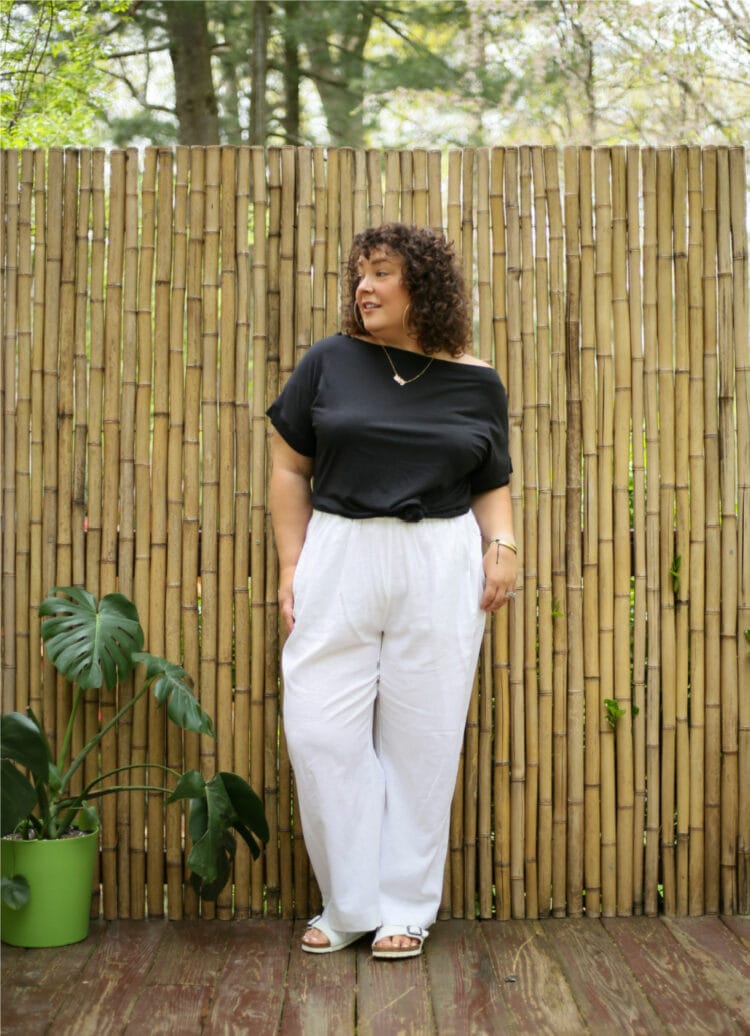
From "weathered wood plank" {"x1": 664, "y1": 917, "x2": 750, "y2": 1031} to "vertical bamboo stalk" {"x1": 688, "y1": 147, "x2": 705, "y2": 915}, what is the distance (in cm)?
10

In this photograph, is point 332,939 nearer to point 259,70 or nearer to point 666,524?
point 666,524

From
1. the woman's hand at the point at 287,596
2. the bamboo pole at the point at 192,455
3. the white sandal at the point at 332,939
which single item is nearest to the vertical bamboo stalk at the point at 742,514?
the white sandal at the point at 332,939

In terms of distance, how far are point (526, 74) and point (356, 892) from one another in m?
7.09

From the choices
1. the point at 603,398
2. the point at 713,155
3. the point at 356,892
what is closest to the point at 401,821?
the point at 356,892

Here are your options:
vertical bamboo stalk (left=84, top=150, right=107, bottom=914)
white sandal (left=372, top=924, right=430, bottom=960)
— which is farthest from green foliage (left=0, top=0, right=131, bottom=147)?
white sandal (left=372, top=924, right=430, bottom=960)

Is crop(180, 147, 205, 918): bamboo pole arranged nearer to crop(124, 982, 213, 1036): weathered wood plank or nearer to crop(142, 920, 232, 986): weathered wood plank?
crop(142, 920, 232, 986): weathered wood plank

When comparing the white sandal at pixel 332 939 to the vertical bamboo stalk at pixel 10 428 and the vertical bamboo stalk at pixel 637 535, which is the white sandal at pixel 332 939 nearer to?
the vertical bamboo stalk at pixel 637 535

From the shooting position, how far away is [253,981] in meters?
2.43

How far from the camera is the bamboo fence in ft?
9.40

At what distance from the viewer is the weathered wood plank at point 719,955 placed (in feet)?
7.65

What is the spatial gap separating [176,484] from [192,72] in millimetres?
5560

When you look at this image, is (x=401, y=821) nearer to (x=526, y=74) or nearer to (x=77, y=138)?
(x=77, y=138)

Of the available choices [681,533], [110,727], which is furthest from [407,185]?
[110,727]

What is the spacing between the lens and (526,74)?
8.30 metres
